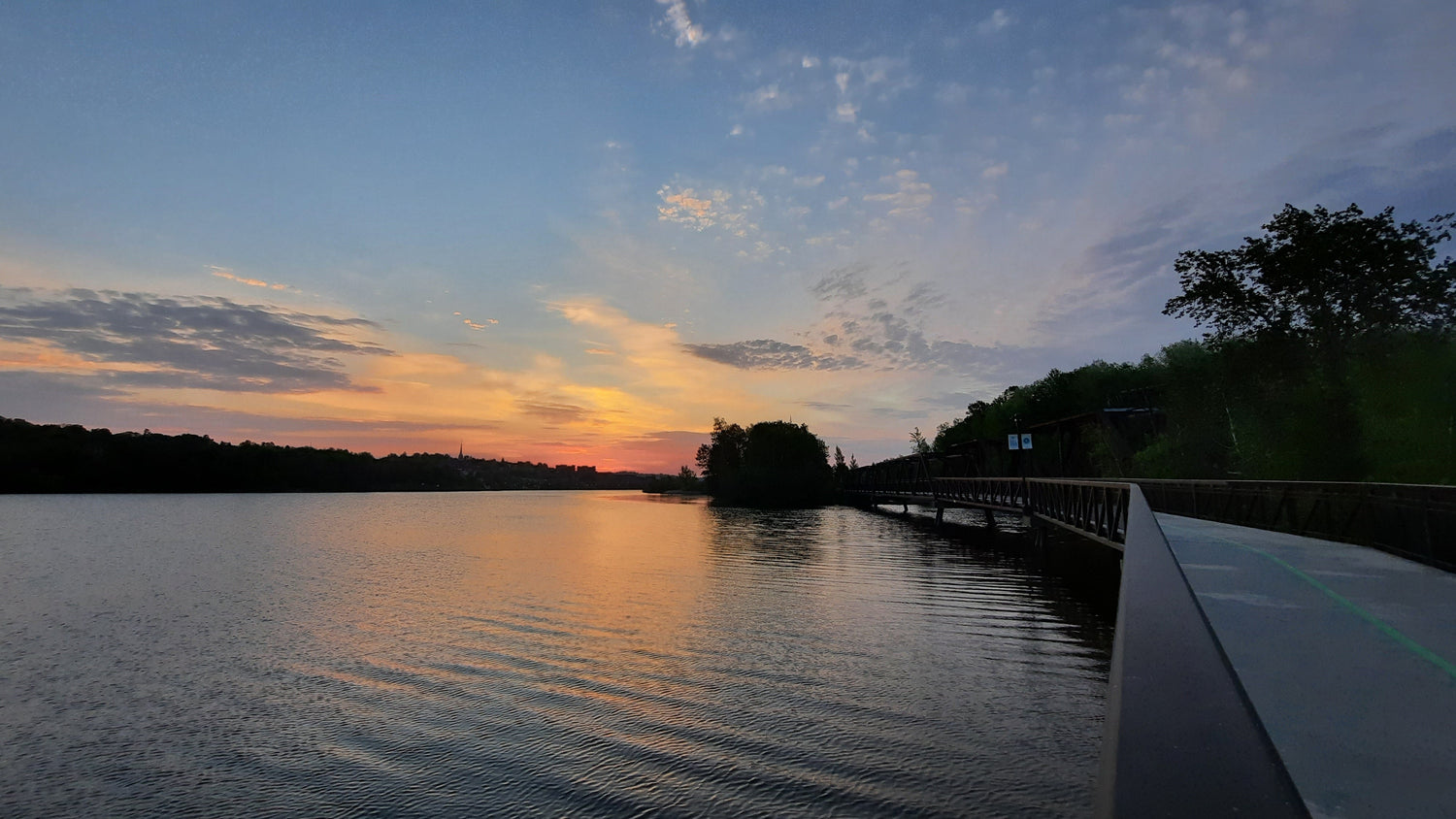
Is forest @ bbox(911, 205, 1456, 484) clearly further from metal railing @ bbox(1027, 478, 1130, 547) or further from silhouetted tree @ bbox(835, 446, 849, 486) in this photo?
silhouetted tree @ bbox(835, 446, 849, 486)

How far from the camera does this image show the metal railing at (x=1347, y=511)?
10664mm

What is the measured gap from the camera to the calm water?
24.3ft

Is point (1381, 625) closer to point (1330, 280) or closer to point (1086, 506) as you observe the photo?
point (1086, 506)

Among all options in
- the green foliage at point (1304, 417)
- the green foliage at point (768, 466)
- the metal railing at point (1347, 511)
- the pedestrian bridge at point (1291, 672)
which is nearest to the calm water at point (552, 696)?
the pedestrian bridge at point (1291, 672)

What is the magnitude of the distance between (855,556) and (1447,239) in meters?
29.2

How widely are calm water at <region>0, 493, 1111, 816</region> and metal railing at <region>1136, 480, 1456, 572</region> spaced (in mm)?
5025

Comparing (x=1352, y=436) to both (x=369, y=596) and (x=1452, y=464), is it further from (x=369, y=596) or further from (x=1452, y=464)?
(x=369, y=596)

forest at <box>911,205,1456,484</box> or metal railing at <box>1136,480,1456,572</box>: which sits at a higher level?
forest at <box>911,205,1456,484</box>

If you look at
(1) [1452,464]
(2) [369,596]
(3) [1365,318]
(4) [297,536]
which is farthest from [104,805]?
(3) [1365,318]

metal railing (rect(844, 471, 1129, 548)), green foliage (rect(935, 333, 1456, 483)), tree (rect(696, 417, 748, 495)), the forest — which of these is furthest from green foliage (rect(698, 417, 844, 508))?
the forest

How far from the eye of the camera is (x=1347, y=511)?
14328mm

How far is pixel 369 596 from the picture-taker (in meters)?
20.9

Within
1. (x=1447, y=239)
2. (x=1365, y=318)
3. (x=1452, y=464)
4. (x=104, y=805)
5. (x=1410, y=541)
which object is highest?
(x=1447, y=239)

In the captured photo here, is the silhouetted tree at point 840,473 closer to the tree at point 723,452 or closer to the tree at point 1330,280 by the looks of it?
the tree at point 723,452
